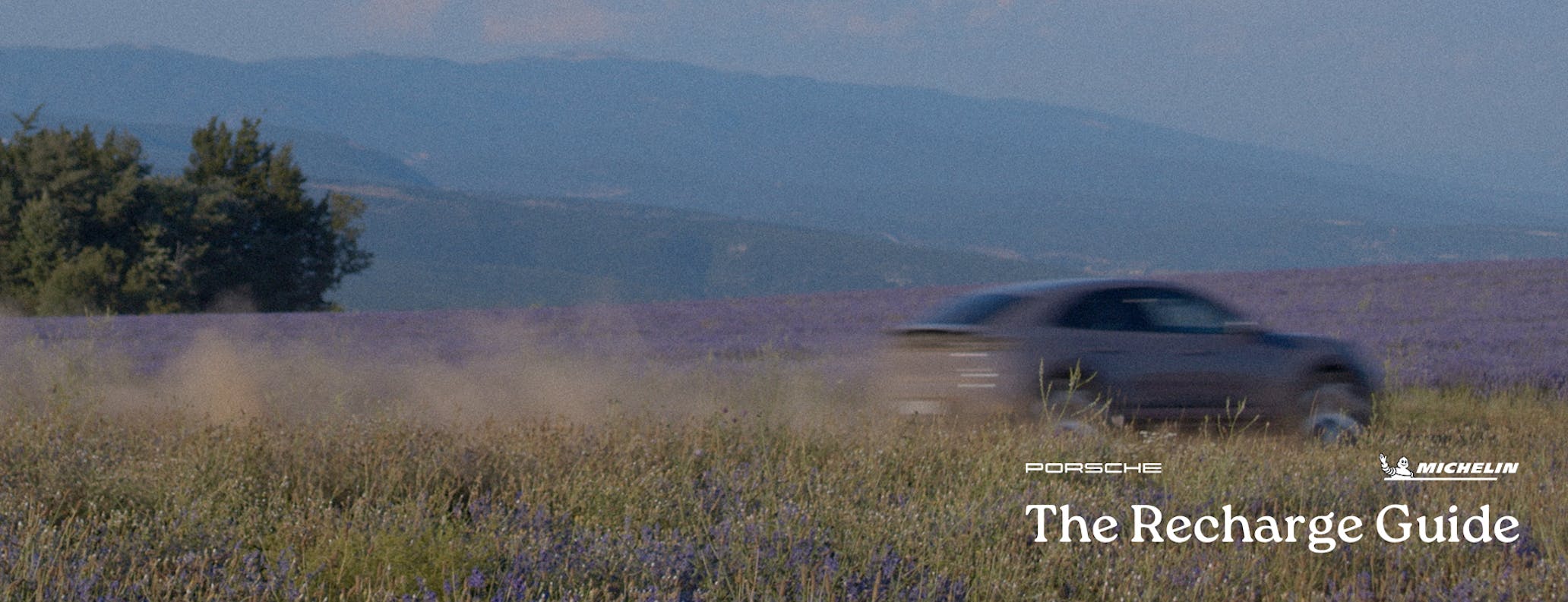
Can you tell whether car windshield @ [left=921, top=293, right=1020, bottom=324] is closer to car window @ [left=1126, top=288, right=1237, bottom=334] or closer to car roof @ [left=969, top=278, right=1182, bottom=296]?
car roof @ [left=969, top=278, right=1182, bottom=296]

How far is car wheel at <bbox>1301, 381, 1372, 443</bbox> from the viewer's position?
931cm

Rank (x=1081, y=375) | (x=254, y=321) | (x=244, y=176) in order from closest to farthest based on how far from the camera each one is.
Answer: (x=1081, y=375)
(x=254, y=321)
(x=244, y=176)

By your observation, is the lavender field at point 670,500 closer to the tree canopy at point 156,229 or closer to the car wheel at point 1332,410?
the car wheel at point 1332,410

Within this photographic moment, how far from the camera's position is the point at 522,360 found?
14.9 meters

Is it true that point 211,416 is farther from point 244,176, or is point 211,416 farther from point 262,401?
point 244,176

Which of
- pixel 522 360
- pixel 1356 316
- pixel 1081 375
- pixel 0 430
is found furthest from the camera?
pixel 1356 316

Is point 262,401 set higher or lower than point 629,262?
higher

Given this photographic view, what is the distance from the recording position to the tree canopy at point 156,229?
36.6 meters

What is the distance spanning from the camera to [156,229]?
124 feet

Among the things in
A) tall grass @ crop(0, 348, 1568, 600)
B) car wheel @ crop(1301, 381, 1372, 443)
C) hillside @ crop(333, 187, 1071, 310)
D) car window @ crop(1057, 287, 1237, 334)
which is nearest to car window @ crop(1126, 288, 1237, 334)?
car window @ crop(1057, 287, 1237, 334)

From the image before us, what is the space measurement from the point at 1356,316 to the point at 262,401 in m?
16.9

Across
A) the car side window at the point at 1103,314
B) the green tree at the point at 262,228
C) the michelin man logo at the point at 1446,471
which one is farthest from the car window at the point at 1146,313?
the green tree at the point at 262,228

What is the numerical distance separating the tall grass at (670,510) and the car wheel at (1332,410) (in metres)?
1.67

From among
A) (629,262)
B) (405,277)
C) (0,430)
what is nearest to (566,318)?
(0,430)
